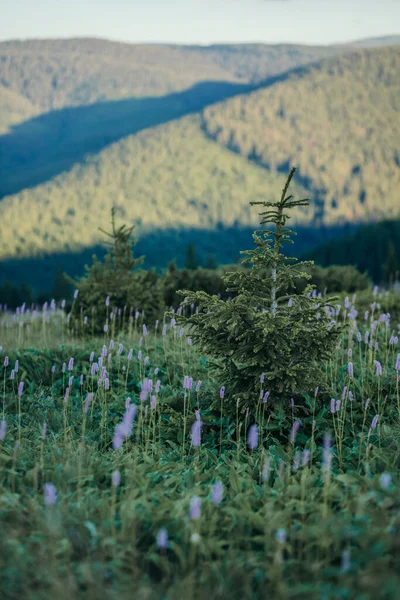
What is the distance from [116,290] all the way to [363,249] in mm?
73342

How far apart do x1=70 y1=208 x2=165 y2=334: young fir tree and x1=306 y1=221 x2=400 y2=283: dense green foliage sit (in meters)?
66.7

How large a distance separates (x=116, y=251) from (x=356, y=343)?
5318 mm

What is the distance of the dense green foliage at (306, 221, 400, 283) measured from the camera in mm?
77125

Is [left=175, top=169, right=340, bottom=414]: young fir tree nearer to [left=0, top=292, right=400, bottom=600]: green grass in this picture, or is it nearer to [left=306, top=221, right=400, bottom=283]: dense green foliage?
[left=0, top=292, right=400, bottom=600]: green grass

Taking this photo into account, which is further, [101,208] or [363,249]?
[101,208]

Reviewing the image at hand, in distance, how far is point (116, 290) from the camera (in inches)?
431

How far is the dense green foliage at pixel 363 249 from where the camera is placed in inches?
3036

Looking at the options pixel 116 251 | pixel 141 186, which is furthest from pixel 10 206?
pixel 116 251

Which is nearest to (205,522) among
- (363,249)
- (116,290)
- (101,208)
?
(116,290)

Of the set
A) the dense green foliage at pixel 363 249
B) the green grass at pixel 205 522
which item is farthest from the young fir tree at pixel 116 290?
the dense green foliage at pixel 363 249

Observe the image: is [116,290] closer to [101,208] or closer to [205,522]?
[205,522]

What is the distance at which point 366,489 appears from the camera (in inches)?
145

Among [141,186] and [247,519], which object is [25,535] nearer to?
[247,519]

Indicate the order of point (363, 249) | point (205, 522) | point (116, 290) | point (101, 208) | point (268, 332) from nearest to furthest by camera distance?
point (205, 522) → point (268, 332) → point (116, 290) → point (363, 249) → point (101, 208)
